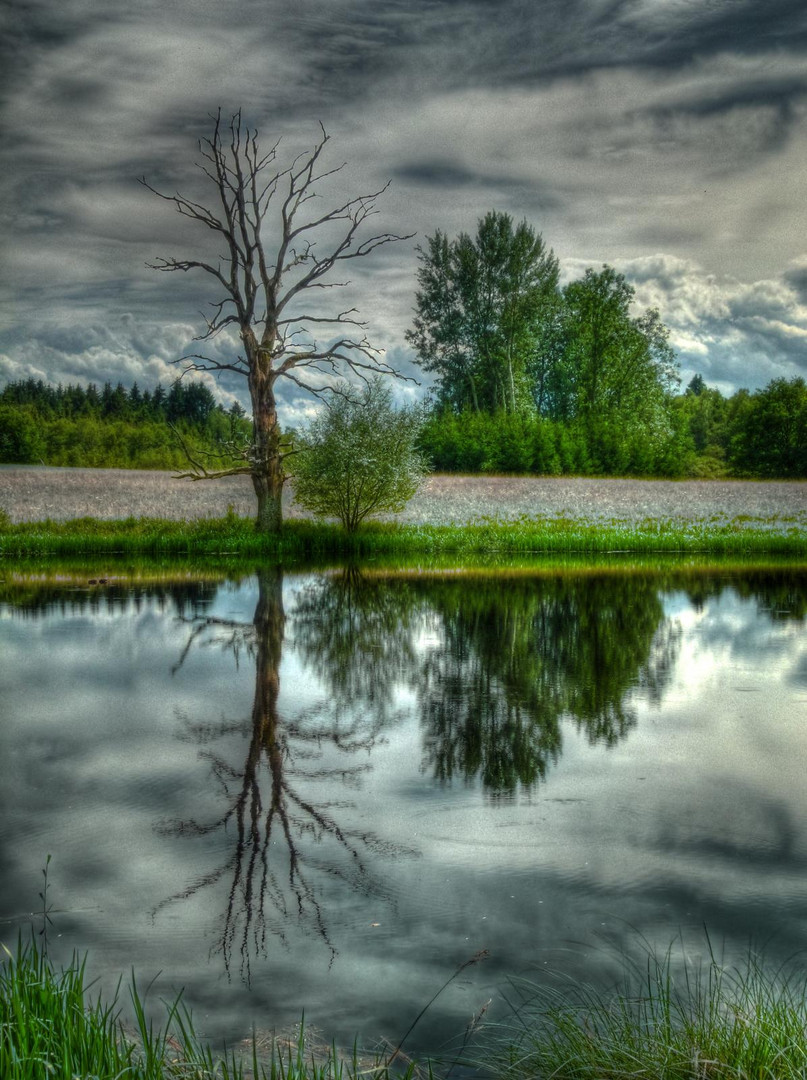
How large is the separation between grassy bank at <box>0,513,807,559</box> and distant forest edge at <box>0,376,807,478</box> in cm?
1289

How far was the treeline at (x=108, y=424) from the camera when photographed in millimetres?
53781

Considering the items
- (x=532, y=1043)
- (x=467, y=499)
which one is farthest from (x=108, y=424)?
(x=532, y=1043)

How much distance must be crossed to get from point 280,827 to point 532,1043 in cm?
230

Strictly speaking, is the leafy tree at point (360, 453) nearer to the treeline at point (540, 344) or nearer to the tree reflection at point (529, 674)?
the tree reflection at point (529, 674)

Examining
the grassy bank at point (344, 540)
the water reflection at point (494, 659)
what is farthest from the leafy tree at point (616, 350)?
the water reflection at point (494, 659)

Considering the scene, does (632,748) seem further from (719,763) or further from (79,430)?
(79,430)

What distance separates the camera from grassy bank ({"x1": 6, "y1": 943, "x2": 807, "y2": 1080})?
103 inches

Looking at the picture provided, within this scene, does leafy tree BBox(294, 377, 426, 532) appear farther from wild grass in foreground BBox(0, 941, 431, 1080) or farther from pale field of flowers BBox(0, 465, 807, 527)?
wild grass in foreground BBox(0, 941, 431, 1080)

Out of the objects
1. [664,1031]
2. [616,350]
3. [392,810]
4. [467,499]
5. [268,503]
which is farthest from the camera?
[616,350]

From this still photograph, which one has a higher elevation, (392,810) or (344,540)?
(344,540)

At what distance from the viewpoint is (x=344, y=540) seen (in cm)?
Answer: 2519

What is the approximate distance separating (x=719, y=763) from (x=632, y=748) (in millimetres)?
626

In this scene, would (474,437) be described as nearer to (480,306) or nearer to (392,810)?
(480,306)

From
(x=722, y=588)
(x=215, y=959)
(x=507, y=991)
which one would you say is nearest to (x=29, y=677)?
(x=215, y=959)
